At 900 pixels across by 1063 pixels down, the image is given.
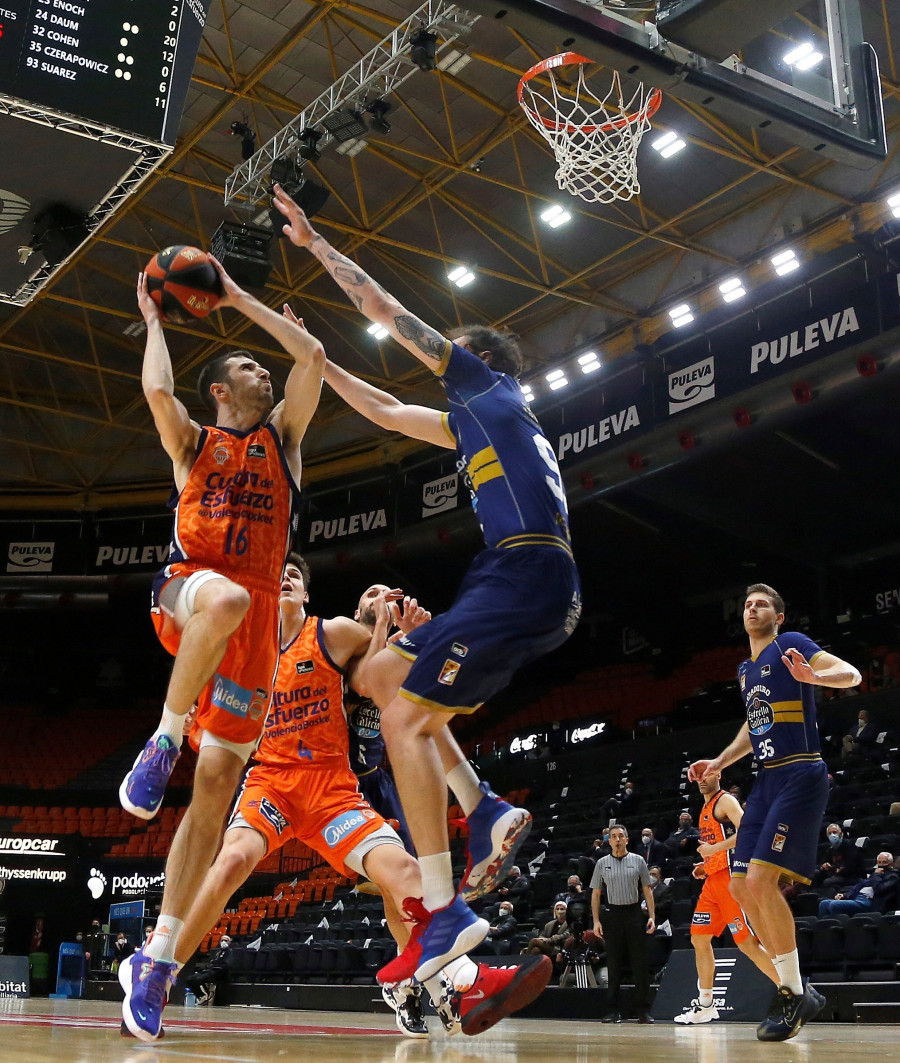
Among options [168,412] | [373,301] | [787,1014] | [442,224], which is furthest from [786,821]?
[442,224]

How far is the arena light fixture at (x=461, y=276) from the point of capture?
19.3m

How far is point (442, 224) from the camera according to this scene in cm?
1891

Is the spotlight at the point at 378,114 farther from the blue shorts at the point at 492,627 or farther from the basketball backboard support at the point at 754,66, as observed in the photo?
the blue shorts at the point at 492,627

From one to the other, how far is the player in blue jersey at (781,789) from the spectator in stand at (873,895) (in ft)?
14.4

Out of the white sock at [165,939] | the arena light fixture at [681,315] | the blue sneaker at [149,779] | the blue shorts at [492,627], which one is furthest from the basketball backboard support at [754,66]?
the arena light fixture at [681,315]

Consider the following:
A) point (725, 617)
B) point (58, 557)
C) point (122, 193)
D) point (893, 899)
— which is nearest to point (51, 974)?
point (58, 557)

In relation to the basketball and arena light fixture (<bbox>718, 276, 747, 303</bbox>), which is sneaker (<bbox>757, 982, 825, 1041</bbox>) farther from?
arena light fixture (<bbox>718, 276, 747, 303</bbox>)

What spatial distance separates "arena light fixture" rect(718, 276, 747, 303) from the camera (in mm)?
17906

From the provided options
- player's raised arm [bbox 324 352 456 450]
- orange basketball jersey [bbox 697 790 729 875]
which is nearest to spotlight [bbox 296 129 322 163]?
orange basketball jersey [bbox 697 790 729 875]

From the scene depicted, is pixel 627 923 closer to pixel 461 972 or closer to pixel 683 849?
pixel 683 849

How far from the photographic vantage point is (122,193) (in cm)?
723

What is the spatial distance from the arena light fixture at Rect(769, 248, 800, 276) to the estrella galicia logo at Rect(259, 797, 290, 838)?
47.1 feet

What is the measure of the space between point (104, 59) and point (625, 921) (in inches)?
324

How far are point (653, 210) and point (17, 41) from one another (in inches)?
508
